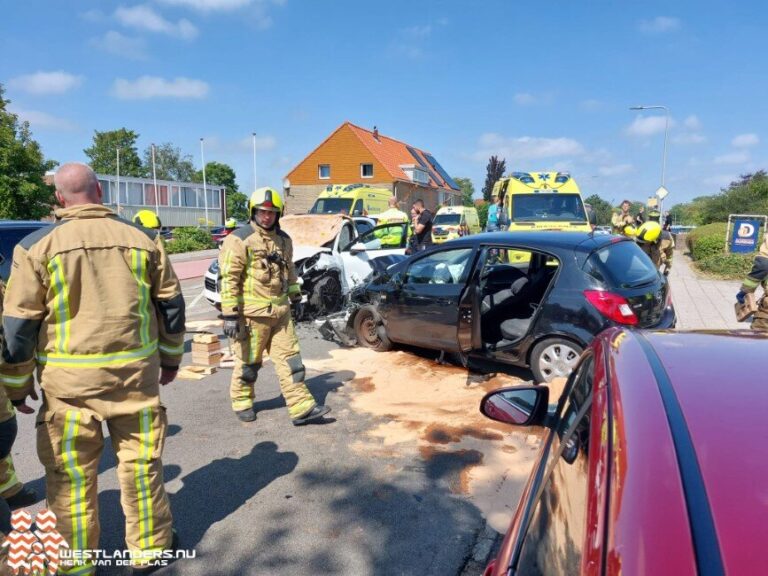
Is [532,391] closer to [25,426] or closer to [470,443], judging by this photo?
[470,443]

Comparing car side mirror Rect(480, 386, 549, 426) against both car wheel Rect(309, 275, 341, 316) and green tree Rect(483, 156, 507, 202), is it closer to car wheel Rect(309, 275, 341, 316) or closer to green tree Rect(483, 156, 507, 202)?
car wheel Rect(309, 275, 341, 316)

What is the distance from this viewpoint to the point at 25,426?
4.59 metres

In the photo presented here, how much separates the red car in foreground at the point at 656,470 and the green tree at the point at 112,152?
278ft

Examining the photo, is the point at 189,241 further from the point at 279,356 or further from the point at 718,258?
the point at 279,356

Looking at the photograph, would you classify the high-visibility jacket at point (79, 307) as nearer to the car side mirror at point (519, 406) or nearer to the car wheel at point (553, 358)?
the car side mirror at point (519, 406)

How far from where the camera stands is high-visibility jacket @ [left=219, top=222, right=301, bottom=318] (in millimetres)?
4293

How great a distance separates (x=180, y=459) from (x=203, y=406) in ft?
3.69

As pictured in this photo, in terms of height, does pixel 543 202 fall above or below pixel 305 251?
above

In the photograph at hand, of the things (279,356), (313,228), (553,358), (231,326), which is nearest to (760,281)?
(553,358)

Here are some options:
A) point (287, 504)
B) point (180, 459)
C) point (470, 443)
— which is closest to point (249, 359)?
point (180, 459)

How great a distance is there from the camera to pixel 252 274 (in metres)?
4.36

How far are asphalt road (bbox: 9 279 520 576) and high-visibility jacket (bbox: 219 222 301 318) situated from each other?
40.1 inches

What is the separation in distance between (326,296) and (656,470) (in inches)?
311

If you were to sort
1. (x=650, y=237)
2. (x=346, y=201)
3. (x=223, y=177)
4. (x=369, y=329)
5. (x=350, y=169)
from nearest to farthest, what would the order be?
(x=369, y=329)
(x=650, y=237)
(x=346, y=201)
(x=350, y=169)
(x=223, y=177)
